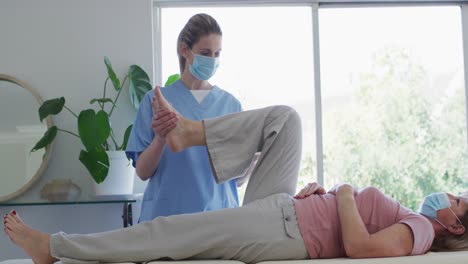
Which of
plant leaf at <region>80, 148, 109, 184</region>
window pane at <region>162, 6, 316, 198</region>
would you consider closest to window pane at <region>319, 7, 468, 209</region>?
window pane at <region>162, 6, 316, 198</region>

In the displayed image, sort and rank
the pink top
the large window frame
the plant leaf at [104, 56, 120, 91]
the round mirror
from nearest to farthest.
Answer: the pink top < the plant leaf at [104, 56, 120, 91] < the round mirror < the large window frame

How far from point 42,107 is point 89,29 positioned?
0.55 meters

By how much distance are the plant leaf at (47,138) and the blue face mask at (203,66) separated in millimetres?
946

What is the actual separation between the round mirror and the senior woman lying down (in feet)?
4.01

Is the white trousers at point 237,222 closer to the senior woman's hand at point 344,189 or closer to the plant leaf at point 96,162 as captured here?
the senior woman's hand at point 344,189

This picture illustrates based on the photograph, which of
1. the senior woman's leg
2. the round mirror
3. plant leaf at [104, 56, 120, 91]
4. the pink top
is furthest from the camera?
the round mirror

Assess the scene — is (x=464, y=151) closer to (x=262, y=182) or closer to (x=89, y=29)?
(x=262, y=182)

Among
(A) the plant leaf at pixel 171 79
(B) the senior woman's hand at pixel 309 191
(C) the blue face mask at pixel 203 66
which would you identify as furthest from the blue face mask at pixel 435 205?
(A) the plant leaf at pixel 171 79

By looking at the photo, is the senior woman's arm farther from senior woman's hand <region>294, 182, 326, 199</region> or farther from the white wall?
the white wall

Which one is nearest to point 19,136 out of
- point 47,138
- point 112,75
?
point 47,138

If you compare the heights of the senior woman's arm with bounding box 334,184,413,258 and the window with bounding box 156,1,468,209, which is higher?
the window with bounding box 156,1,468,209

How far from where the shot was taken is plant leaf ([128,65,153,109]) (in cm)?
316

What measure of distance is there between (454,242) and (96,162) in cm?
167

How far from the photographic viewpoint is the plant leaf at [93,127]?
3.01 meters
